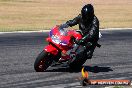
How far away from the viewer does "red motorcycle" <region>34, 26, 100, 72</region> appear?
13172 mm

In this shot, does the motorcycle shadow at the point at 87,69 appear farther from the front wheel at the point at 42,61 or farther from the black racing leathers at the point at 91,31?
the black racing leathers at the point at 91,31

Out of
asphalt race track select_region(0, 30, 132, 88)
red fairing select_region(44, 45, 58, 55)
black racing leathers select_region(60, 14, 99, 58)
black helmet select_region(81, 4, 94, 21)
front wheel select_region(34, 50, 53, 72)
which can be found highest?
black helmet select_region(81, 4, 94, 21)

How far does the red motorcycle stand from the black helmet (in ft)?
1.81

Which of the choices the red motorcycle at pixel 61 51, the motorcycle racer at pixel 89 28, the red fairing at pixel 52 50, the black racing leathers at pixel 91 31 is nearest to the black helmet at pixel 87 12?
the motorcycle racer at pixel 89 28

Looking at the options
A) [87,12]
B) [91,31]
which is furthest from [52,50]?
[87,12]

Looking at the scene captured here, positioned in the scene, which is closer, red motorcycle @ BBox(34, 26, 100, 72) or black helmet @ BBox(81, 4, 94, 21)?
red motorcycle @ BBox(34, 26, 100, 72)

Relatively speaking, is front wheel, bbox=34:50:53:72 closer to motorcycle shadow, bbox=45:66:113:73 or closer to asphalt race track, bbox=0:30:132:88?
asphalt race track, bbox=0:30:132:88

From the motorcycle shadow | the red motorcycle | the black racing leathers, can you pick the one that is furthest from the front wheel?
the black racing leathers

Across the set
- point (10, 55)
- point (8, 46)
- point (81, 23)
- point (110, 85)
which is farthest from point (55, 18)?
point (110, 85)

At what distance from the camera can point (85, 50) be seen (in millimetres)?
13438

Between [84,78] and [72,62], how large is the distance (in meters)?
2.22

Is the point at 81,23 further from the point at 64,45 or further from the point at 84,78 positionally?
the point at 84,78

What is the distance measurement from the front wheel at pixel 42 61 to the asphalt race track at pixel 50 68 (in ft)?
0.60

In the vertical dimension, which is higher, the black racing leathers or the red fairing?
the black racing leathers
